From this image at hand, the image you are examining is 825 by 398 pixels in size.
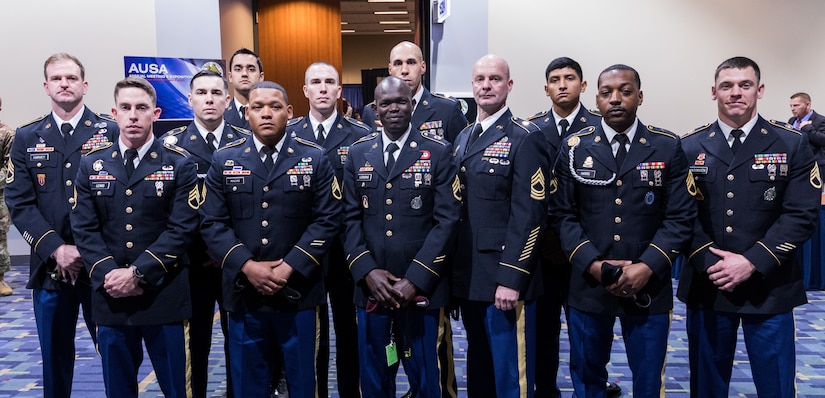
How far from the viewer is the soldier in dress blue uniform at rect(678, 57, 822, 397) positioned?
2.54 metres

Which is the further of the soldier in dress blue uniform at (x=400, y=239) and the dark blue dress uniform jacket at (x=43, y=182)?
the dark blue dress uniform jacket at (x=43, y=182)

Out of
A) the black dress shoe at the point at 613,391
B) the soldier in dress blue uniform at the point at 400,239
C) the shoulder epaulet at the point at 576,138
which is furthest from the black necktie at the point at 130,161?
the black dress shoe at the point at 613,391

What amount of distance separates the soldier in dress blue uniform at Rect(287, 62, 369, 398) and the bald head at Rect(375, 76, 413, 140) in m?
0.41

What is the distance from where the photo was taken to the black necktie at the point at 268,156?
104 inches

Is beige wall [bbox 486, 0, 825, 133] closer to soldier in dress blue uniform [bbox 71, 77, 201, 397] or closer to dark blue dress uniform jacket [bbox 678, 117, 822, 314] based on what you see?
dark blue dress uniform jacket [bbox 678, 117, 822, 314]

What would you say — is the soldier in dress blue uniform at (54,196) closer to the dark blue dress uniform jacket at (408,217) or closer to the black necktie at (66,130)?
the black necktie at (66,130)

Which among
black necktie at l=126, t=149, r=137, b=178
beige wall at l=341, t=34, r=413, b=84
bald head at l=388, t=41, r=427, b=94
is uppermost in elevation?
beige wall at l=341, t=34, r=413, b=84

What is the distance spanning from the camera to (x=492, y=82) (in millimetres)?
2744

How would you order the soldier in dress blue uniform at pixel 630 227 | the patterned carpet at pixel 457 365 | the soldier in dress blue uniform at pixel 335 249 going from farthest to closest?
the patterned carpet at pixel 457 365 < the soldier in dress blue uniform at pixel 335 249 < the soldier in dress blue uniform at pixel 630 227

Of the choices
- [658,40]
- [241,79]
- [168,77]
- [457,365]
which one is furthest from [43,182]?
[658,40]

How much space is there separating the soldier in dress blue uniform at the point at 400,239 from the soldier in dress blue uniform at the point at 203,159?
2.63ft

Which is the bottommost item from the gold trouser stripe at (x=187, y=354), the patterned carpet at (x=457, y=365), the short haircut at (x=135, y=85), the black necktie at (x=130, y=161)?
the patterned carpet at (x=457, y=365)

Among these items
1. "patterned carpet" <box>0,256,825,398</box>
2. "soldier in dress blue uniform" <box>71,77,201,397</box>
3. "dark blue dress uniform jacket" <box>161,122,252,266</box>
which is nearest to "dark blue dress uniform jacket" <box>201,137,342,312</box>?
"soldier in dress blue uniform" <box>71,77,201,397</box>

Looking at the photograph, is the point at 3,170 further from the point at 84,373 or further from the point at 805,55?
the point at 805,55
